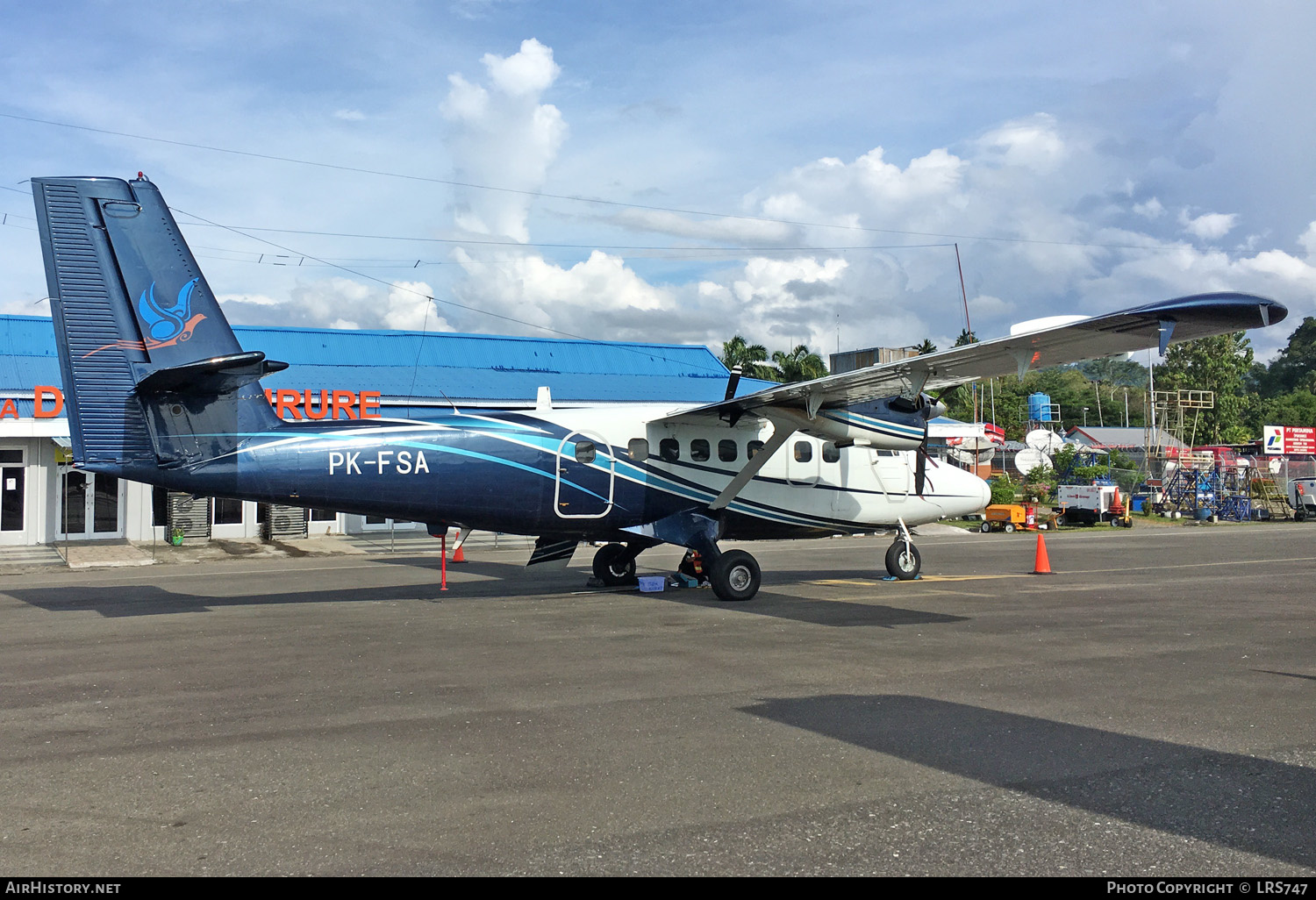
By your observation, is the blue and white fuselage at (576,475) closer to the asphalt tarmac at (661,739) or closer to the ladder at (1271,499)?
the asphalt tarmac at (661,739)

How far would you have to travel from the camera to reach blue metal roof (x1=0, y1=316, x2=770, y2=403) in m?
29.3

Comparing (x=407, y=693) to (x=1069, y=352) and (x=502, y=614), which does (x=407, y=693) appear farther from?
(x=1069, y=352)

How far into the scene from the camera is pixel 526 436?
15.2 m

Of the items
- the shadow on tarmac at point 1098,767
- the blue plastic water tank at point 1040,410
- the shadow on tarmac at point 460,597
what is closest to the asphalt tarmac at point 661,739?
the shadow on tarmac at point 1098,767

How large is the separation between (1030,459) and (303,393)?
33881 mm

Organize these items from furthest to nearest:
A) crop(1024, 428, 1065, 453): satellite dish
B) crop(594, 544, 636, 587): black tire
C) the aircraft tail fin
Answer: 1. crop(1024, 428, 1065, 453): satellite dish
2. crop(594, 544, 636, 587): black tire
3. the aircraft tail fin

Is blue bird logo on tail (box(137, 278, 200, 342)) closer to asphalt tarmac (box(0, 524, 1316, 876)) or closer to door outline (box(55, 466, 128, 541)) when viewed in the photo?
asphalt tarmac (box(0, 524, 1316, 876))

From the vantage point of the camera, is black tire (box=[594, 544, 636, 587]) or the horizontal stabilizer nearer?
the horizontal stabilizer

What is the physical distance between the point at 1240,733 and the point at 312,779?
22.3ft

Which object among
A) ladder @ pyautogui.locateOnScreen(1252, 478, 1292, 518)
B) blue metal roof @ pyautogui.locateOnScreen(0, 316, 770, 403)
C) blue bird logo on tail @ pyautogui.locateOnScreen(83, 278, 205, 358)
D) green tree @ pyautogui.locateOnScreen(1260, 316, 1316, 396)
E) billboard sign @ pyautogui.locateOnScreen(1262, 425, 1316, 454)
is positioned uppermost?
green tree @ pyautogui.locateOnScreen(1260, 316, 1316, 396)

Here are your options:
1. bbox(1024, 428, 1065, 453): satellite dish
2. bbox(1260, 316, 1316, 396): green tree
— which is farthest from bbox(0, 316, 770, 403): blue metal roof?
bbox(1260, 316, 1316, 396): green tree

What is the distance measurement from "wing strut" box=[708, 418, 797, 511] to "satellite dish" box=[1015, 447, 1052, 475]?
3305 centimetres

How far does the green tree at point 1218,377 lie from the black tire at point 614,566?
270 ft

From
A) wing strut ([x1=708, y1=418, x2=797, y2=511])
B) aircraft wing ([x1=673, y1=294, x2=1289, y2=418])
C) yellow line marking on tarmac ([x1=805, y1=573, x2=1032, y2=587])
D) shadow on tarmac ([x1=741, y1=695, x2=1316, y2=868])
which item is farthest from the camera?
yellow line marking on tarmac ([x1=805, y1=573, x2=1032, y2=587])
